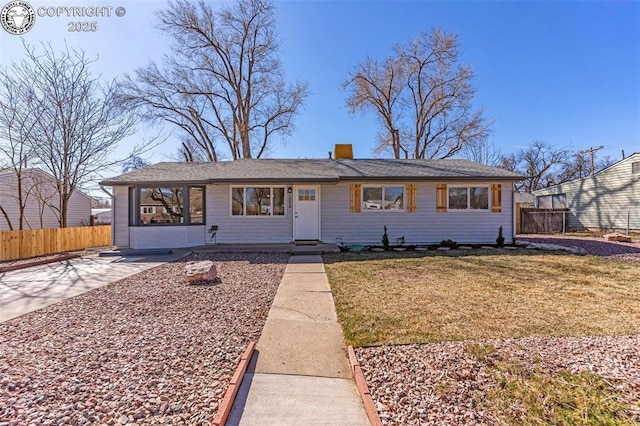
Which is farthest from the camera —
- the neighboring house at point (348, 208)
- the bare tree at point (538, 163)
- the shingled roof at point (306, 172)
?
the bare tree at point (538, 163)

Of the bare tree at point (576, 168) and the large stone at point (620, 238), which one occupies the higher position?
the bare tree at point (576, 168)

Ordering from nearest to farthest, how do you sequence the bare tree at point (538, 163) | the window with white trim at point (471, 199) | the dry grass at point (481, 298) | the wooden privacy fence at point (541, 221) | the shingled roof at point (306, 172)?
the dry grass at point (481, 298)
the shingled roof at point (306, 172)
the window with white trim at point (471, 199)
the wooden privacy fence at point (541, 221)
the bare tree at point (538, 163)

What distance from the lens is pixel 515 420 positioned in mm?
1928

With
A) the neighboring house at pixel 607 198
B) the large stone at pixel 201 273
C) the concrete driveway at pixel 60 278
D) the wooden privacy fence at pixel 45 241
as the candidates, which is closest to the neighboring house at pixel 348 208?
the wooden privacy fence at pixel 45 241

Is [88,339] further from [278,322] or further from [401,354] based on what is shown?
[401,354]

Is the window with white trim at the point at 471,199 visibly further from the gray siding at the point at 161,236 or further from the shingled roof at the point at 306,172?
the gray siding at the point at 161,236

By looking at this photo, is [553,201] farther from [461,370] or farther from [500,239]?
[461,370]

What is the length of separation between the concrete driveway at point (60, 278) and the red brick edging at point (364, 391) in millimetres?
4831

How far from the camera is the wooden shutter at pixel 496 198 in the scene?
10837 mm

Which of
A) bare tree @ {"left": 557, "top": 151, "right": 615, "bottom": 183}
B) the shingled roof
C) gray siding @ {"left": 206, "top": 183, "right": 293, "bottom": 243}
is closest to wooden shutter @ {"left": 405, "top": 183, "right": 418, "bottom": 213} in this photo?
the shingled roof

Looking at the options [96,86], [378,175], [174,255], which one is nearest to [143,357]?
[174,255]

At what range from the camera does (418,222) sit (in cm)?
1106

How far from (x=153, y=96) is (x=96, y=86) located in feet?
23.3

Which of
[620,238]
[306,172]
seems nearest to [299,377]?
[306,172]
